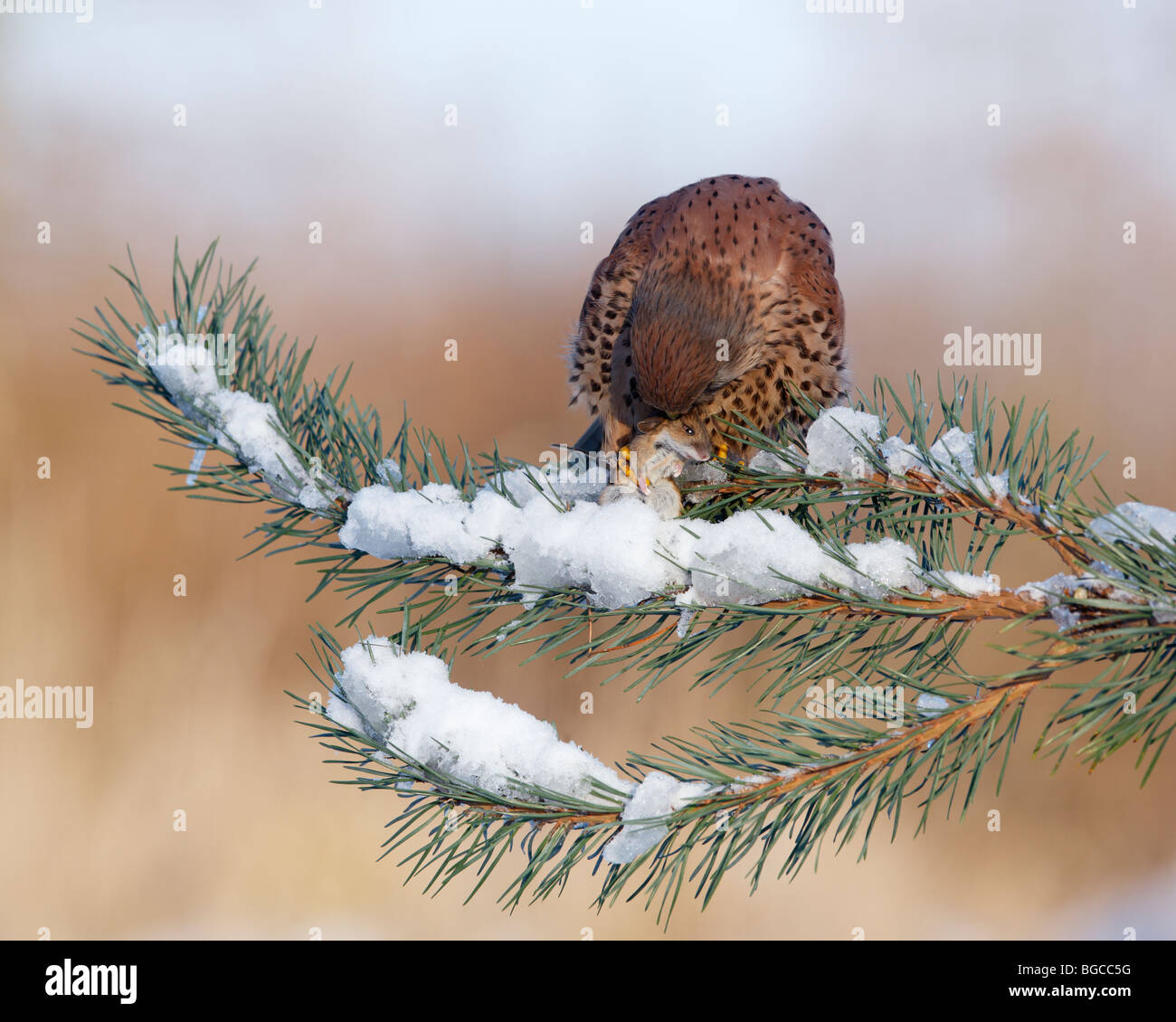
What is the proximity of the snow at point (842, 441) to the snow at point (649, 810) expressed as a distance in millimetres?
665

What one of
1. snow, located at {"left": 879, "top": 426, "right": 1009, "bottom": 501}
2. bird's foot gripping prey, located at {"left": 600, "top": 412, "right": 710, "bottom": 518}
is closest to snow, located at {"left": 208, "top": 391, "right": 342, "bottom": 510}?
bird's foot gripping prey, located at {"left": 600, "top": 412, "right": 710, "bottom": 518}

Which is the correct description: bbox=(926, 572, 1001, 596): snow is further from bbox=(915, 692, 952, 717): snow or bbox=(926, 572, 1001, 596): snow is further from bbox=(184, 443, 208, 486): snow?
bbox=(184, 443, 208, 486): snow

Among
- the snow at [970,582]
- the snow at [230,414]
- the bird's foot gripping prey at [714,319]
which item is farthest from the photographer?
the bird's foot gripping prey at [714,319]

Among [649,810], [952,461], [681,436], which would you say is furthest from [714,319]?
[649,810]

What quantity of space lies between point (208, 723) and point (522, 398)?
239 centimetres

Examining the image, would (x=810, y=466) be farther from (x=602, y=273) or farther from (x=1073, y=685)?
(x=602, y=273)

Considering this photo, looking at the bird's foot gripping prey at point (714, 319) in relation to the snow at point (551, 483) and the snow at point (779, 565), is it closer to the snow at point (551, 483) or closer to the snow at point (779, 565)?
the snow at point (551, 483)

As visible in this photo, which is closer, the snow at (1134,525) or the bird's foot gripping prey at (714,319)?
the snow at (1134,525)

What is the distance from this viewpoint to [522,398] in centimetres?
519

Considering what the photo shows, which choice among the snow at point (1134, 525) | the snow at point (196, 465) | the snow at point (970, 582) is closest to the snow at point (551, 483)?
the snow at point (196, 465)

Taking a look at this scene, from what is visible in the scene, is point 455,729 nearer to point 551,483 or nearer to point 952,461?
point 551,483

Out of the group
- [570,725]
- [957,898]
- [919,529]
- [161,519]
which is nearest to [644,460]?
[919,529]

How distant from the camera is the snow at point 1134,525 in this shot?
3.77 feet

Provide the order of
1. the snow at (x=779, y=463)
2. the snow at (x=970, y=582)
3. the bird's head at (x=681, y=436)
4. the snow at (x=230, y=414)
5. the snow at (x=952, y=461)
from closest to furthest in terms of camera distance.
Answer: the snow at (x=970, y=582)
the snow at (x=952, y=461)
the snow at (x=230, y=414)
the snow at (x=779, y=463)
the bird's head at (x=681, y=436)
